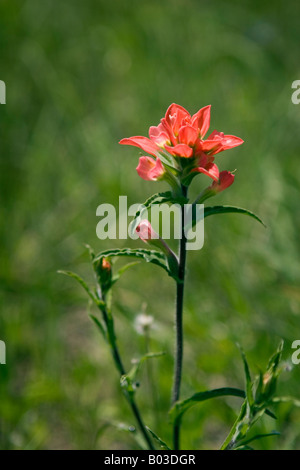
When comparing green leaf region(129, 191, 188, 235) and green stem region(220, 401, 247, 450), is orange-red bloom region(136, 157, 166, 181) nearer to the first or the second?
green leaf region(129, 191, 188, 235)

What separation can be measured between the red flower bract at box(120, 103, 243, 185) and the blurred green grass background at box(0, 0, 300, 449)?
0.68m

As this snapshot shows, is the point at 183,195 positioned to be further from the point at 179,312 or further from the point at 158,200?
the point at 179,312

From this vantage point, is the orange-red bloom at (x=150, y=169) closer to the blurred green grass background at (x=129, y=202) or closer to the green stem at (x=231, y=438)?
the green stem at (x=231, y=438)

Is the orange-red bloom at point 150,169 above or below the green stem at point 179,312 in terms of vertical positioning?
above

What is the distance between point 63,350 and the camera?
5.50ft

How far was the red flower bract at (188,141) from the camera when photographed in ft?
2.68

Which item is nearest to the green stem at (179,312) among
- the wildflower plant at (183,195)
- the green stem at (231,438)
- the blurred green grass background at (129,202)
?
the wildflower plant at (183,195)

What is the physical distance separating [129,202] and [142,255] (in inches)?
48.9

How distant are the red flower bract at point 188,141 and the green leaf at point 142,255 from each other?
17cm

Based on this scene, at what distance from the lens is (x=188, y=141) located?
83 cm

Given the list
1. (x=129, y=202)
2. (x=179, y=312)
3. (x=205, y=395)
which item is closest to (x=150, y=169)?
(x=179, y=312)

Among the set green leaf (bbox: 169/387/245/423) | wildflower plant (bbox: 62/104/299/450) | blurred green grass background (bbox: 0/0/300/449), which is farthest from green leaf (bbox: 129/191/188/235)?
blurred green grass background (bbox: 0/0/300/449)

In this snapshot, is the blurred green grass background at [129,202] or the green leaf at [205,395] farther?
the blurred green grass background at [129,202]

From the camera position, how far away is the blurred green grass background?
4.73ft
